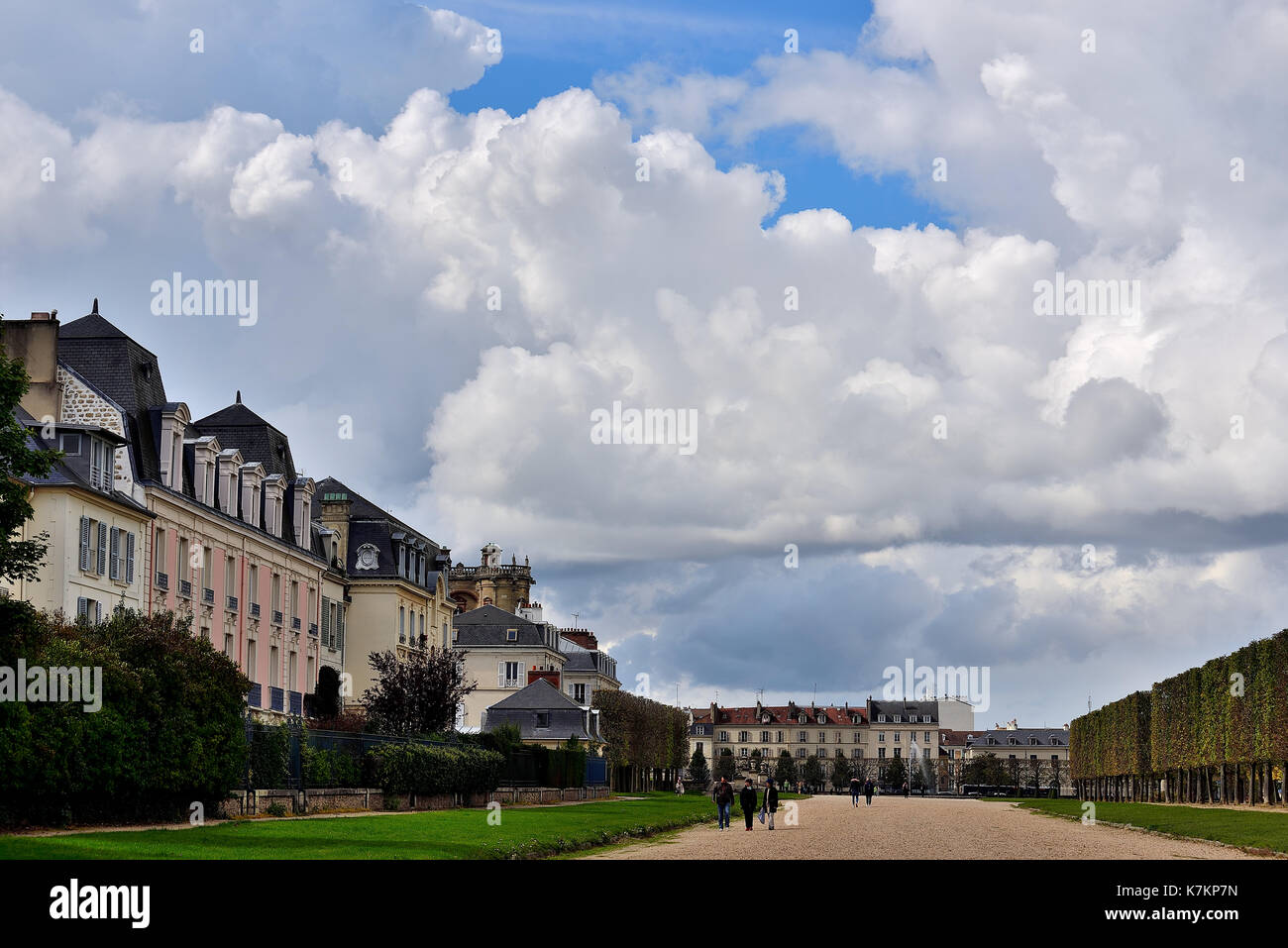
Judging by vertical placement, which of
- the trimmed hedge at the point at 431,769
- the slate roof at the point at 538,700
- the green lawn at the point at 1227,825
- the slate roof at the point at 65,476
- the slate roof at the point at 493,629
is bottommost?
the green lawn at the point at 1227,825

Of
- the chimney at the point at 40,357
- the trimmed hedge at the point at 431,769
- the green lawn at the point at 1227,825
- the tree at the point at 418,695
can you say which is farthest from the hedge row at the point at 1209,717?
the chimney at the point at 40,357

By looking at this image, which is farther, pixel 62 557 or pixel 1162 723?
pixel 1162 723

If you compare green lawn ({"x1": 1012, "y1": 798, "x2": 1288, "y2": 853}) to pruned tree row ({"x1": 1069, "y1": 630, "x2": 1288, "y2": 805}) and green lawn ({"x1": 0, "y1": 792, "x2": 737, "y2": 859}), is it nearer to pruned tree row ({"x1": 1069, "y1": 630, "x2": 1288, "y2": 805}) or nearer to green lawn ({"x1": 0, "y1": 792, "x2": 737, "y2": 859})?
pruned tree row ({"x1": 1069, "y1": 630, "x2": 1288, "y2": 805})

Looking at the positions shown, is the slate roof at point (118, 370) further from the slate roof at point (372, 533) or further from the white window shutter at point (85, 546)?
the slate roof at point (372, 533)

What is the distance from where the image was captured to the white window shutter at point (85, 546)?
158 ft

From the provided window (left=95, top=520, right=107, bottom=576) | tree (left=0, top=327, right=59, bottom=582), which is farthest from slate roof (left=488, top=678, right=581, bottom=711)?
Answer: tree (left=0, top=327, right=59, bottom=582)

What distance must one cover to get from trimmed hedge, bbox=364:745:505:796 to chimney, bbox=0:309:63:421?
655 inches

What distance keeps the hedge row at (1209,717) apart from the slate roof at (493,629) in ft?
148

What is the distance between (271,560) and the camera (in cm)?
6638

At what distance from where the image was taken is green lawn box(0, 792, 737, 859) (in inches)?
960
